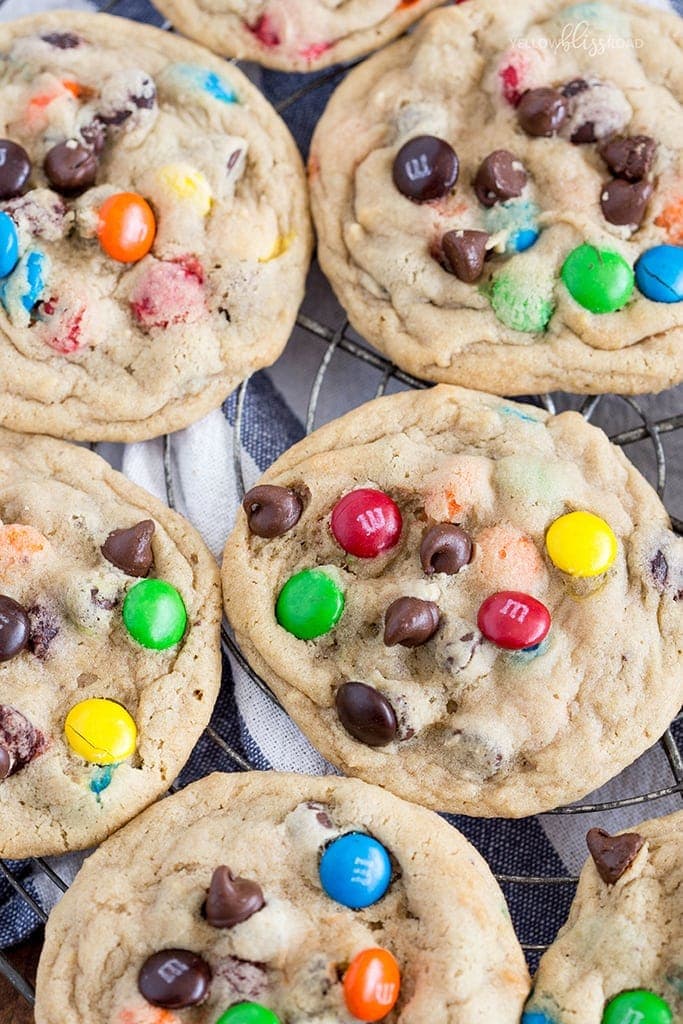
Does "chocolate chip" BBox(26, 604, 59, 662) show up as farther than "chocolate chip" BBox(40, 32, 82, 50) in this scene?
No

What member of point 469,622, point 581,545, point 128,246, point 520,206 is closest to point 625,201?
point 520,206

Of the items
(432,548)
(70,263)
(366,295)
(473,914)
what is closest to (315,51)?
(366,295)

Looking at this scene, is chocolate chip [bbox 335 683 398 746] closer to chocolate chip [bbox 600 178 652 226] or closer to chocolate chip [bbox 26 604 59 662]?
chocolate chip [bbox 26 604 59 662]

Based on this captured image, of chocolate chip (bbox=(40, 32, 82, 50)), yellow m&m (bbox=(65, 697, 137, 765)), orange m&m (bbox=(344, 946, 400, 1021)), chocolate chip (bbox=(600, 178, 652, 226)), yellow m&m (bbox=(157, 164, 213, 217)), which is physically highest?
chocolate chip (bbox=(40, 32, 82, 50))

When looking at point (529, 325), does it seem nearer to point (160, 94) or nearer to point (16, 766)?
point (160, 94)

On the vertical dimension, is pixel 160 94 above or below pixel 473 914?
above

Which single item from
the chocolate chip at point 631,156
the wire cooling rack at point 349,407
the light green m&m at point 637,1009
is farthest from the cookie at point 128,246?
the light green m&m at point 637,1009

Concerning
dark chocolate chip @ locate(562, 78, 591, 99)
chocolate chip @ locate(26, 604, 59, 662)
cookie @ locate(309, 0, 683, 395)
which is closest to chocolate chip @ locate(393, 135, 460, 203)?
cookie @ locate(309, 0, 683, 395)
